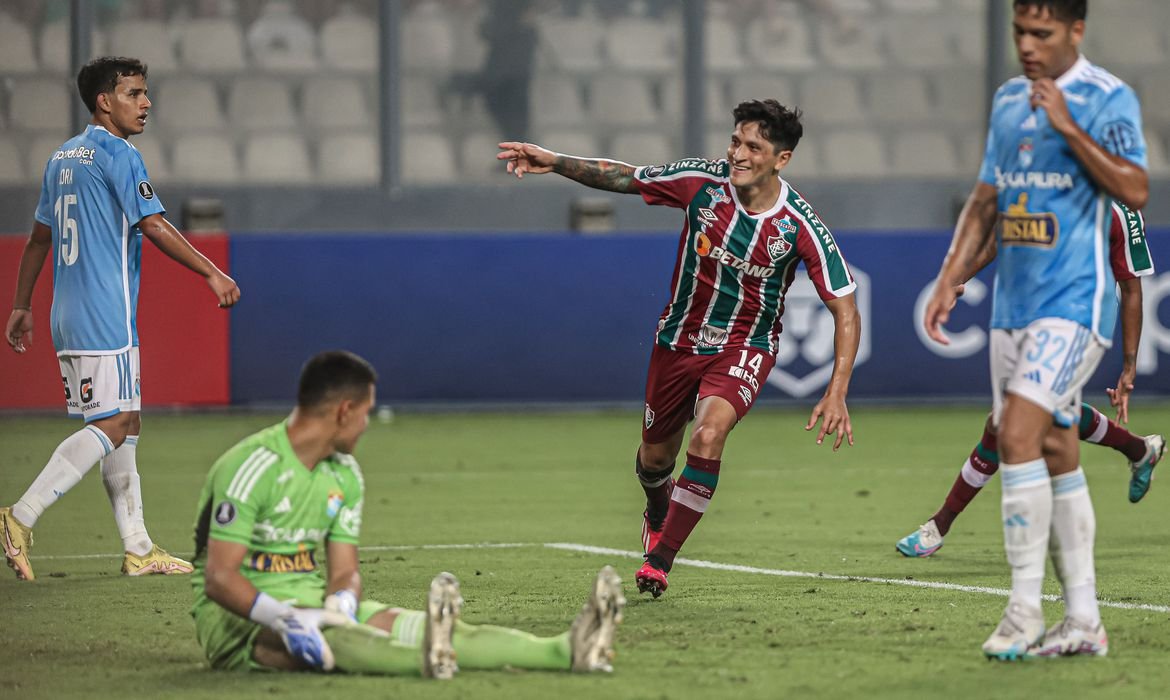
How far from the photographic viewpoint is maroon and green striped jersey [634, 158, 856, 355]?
7.64 m

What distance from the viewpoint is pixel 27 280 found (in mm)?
8297

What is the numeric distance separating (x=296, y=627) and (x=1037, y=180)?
2.60 metres

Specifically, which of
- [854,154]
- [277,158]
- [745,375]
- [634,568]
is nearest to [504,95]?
[277,158]

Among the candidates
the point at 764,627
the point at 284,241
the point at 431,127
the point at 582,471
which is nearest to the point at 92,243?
the point at 764,627

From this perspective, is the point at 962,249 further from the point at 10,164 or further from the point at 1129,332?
the point at 10,164

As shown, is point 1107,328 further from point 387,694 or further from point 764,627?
point 387,694

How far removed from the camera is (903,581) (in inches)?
306

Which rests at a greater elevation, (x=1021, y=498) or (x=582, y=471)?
(x=1021, y=498)

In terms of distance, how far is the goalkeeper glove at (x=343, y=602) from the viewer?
5375 mm

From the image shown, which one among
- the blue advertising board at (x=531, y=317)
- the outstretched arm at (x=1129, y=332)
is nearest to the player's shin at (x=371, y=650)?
the outstretched arm at (x=1129, y=332)

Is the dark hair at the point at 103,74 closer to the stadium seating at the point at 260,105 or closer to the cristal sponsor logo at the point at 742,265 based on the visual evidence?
the cristal sponsor logo at the point at 742,265

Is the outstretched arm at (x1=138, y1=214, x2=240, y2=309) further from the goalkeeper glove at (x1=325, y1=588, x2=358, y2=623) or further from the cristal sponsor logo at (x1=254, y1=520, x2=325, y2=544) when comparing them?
the goalkeeper glove at (x1=325, y1=588, x2=358, y2=623)

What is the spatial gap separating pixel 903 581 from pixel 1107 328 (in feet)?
7.51

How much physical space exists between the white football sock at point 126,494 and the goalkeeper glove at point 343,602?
2.96m
